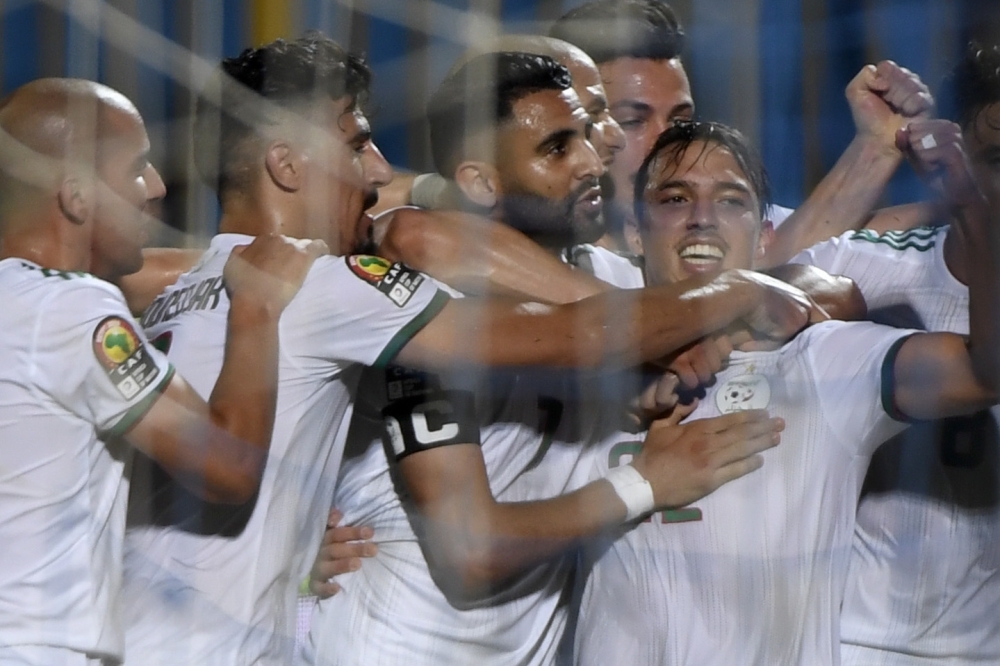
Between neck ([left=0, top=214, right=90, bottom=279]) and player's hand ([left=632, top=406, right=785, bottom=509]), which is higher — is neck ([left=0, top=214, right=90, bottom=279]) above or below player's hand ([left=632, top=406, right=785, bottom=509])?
above

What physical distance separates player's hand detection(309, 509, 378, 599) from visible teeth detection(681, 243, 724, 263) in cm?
42

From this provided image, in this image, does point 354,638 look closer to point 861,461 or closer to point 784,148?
point 861,461

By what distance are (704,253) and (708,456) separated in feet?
0.65

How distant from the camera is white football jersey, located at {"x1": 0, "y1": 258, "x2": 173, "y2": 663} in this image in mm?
1051

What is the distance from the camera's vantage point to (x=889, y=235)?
1.36 metres

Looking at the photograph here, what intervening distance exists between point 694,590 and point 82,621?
54 cm

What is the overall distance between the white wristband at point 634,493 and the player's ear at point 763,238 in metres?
0.26

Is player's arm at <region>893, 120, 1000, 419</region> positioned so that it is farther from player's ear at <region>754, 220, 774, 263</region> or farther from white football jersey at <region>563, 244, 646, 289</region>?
white football jersey at <region>563, 244, 646, 289</region>

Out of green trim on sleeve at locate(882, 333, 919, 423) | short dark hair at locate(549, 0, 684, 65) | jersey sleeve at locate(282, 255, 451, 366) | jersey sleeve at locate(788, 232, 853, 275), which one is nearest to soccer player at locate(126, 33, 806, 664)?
jersey sleeve at locate(282, 255, 451, 366)

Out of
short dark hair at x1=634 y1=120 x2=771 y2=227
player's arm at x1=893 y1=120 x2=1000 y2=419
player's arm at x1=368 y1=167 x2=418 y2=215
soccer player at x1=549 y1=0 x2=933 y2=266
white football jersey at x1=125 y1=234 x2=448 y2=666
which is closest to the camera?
player's arm at x1=893 y1=120 x2=1000 y2=419

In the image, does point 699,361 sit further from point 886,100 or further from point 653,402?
point 886,100

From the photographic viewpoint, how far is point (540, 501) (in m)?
1.18

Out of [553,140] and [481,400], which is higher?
[553,140]

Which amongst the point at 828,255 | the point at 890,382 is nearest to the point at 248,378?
the point at 890,382
